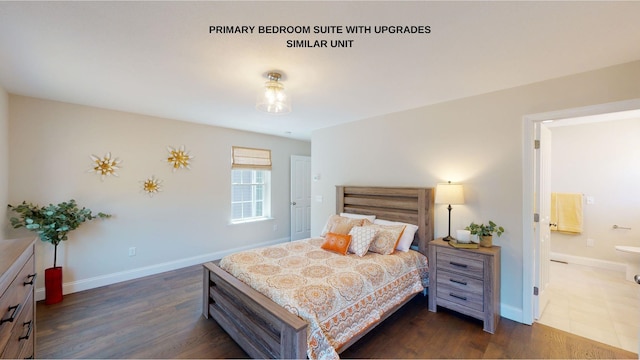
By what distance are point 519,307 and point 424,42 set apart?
270cm

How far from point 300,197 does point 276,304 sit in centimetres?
393

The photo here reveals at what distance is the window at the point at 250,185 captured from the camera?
4852 millimetres

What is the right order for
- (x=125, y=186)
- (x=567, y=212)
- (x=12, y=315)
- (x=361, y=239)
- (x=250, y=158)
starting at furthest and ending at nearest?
1. (x=250, y=158)
2. (x=567, y=212)
3. (x=125, y=186)
4. (x=361, y=239)
5. (x=12, y=315)

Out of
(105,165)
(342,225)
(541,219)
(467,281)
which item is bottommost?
(467,281)

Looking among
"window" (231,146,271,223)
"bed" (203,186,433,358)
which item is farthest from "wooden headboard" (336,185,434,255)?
"window" (231,146,271,223)

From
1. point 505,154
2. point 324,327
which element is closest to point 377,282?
point 324,327

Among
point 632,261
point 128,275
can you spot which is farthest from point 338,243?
point 632,261

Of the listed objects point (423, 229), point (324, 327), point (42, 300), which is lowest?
point (42, 300)

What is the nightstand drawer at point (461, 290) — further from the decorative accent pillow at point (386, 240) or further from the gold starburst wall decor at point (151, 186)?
the gold starburst wall decor at point (151, 186)

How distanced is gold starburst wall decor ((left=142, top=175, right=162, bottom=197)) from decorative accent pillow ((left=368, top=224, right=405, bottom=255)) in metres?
3.26

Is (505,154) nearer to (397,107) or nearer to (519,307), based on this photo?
(397,107)

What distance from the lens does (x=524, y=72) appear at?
7.39ft

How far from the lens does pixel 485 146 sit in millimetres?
2799

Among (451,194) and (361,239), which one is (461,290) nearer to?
(451,194)
